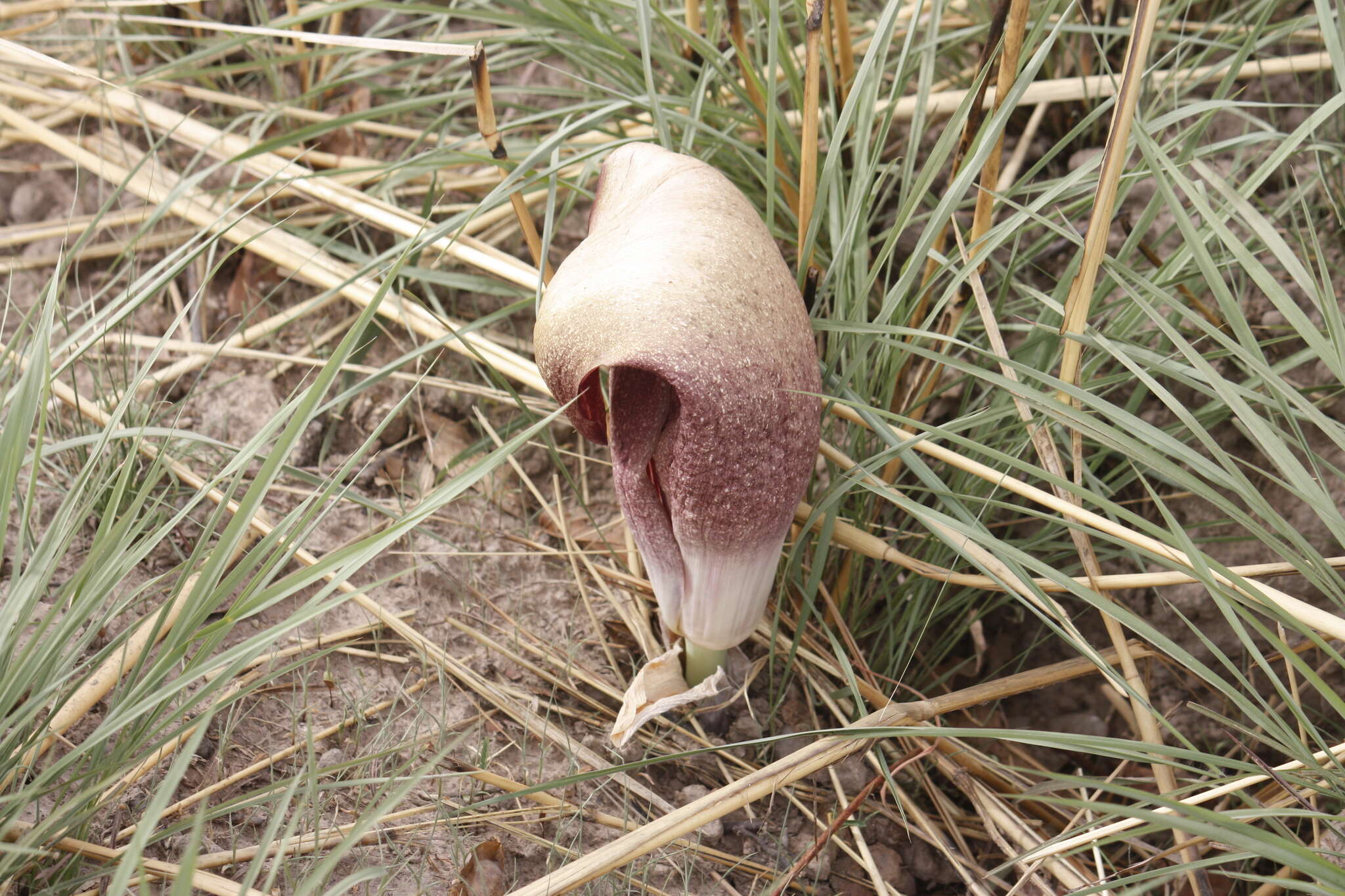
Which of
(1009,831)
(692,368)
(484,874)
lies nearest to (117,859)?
(484,874)

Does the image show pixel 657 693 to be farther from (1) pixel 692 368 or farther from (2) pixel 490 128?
(2) pixel 490 128

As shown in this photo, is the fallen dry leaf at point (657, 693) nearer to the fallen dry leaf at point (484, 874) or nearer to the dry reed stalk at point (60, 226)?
the fallen dry leaf at point (484, 874)

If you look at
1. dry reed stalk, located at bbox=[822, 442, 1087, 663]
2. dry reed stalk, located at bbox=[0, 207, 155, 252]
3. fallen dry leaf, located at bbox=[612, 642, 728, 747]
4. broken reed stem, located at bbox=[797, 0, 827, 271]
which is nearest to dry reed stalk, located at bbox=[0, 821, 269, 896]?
fallen dry leaf, located at bbox=[612, 642, 728, 747]

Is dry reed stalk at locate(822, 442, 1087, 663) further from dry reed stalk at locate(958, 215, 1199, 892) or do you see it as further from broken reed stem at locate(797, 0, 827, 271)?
broken reed stem at locate(797, 0, 827, 271)

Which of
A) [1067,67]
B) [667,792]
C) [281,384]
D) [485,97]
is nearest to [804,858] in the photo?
[667,792]

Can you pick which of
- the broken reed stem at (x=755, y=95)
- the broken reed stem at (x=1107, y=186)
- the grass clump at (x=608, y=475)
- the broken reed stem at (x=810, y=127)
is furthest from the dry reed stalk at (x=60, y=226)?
the broken reed stem at (x=1107, y=186)

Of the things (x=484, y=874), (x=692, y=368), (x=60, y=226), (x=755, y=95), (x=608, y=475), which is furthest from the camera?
(x=60, y=226)
